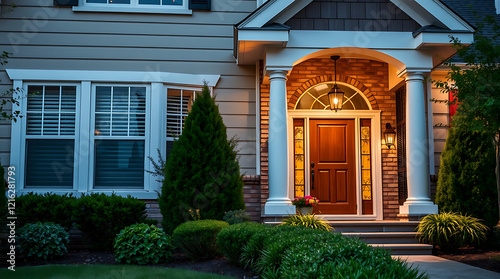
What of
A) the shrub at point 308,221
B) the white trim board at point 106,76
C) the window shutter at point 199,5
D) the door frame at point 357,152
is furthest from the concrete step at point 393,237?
the window shutter at point 199,5

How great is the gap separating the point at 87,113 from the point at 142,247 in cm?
316

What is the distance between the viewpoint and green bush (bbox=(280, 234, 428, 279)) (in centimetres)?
334

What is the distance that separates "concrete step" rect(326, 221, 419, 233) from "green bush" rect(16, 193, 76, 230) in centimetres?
405

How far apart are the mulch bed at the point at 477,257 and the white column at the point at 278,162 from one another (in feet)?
7.92

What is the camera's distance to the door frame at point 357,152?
9.41 m

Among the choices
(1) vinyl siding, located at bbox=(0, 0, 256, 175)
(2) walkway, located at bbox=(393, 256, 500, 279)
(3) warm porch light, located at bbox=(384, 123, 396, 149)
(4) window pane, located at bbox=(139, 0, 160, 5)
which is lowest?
(2) walkway, located at bbox=(393, 256, 500, 279)

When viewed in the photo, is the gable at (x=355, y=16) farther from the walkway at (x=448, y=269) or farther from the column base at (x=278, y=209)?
the walkway at (x=448, y=269)

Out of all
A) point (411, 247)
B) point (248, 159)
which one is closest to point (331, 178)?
point (248, 159)

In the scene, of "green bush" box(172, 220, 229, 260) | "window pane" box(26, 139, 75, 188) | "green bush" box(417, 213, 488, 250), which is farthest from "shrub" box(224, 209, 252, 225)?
"window pane" box(26, 139, 75, 188)

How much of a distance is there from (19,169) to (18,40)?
2280 mm

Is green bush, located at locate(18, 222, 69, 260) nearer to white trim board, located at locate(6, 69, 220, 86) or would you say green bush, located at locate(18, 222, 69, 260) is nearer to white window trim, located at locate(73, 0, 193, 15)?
white trim board, located at locate(6, 69, 220, 86)

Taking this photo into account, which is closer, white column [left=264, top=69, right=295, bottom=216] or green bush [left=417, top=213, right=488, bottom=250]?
green bush [left=417, top=213, right=488, bottom=250]

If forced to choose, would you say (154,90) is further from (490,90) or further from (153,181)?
(490,90)

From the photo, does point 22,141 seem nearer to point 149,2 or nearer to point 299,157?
point 149,2
